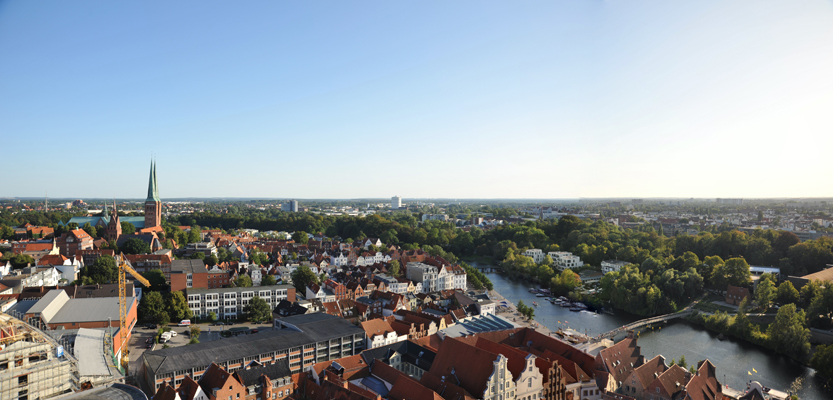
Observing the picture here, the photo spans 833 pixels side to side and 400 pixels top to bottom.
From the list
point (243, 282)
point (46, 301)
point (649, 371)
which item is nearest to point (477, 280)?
point (243, 282)

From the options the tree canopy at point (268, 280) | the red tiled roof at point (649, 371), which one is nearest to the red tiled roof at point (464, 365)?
the red tiled roof at point (649, 371)

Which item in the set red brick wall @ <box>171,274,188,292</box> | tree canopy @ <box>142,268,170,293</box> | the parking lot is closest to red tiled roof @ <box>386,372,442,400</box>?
the parking lot

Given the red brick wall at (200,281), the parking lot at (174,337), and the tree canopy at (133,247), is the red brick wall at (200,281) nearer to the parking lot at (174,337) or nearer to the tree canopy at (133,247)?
the parking lot at (174,337)

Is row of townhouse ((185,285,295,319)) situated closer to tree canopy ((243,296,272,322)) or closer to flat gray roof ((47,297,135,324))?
tree canopy ((243,296,272,322))

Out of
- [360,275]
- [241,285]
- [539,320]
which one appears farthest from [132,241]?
[539,320]

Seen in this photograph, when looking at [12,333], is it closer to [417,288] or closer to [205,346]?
[205,346]
